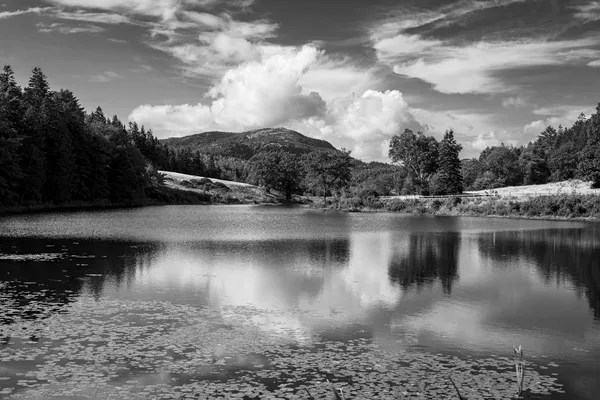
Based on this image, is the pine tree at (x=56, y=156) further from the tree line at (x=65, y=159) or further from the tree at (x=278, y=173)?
the tree at (x=278, y=173)

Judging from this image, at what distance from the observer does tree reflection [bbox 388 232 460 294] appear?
26345 mm

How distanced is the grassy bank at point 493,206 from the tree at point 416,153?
25061 millimetres

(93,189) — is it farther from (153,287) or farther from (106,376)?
(106,376)

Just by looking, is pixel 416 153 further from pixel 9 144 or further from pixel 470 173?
pixel 9 144

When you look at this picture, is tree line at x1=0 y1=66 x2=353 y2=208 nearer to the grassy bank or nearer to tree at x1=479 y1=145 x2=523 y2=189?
the grassy bank

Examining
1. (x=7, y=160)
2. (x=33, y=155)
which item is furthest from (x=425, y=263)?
(x=33, y=155)

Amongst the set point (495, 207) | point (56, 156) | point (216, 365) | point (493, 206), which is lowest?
point (216, 365)

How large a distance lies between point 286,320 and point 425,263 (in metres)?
16.6

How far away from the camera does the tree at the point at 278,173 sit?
17488 centimetres

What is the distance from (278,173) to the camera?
575 feet

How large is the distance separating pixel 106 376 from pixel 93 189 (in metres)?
105

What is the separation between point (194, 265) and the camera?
96.7ft

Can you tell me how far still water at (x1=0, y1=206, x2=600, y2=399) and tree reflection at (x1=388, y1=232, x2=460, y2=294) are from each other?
0.17 m

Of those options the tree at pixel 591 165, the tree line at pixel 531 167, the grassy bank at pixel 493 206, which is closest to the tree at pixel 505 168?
the tree line at pixel 531 167
